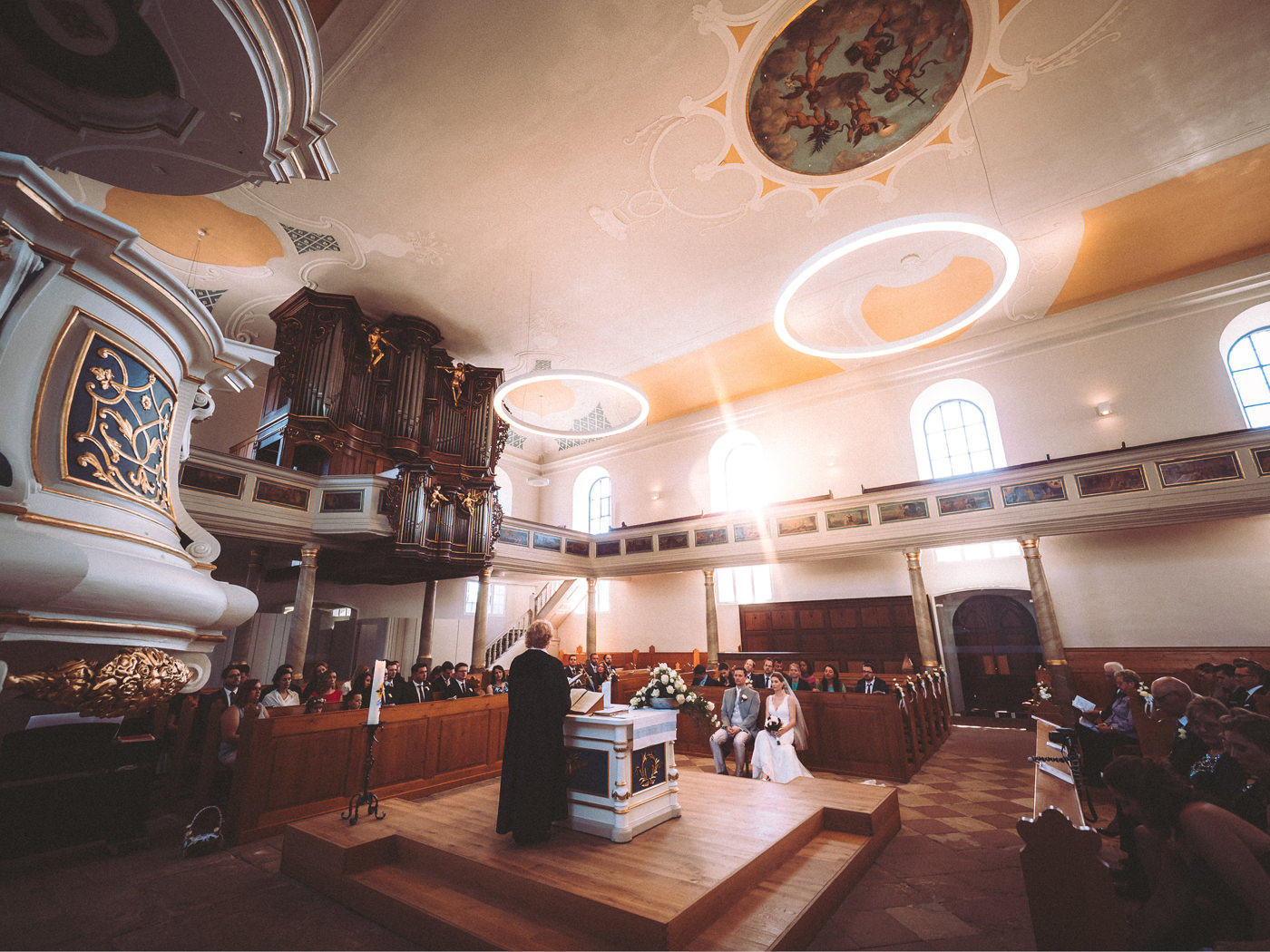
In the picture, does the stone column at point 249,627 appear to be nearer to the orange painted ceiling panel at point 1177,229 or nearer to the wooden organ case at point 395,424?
the wooden organ case at point 395,424

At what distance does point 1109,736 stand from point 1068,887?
4517 millimetres

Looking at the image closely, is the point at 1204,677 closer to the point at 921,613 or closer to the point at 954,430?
the point at 921,613

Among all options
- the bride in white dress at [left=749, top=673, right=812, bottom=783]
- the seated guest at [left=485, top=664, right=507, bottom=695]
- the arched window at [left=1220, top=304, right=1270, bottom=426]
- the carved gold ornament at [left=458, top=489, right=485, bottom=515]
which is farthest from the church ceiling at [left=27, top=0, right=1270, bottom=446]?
the seated guest at [left=485, top=664, right=507, bottom=695]

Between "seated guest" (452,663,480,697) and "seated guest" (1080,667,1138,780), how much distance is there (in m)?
6.53

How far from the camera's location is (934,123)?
7672mm

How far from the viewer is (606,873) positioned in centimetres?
293

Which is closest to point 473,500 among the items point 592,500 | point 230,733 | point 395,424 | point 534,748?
point 395,424

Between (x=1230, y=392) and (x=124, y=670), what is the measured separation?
14.2 m

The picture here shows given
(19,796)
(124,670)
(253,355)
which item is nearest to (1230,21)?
(253,355)

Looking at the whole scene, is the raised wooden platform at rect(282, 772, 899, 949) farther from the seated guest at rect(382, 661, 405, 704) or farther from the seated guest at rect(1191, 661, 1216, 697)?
the seated guest at rect(1191, 661, 1216, 697)

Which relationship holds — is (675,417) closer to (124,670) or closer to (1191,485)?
(1191,485)

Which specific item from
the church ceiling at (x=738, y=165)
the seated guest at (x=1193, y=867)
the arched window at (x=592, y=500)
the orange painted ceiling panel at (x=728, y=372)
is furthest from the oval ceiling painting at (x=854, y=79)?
the arched window at (x=592, y=500)

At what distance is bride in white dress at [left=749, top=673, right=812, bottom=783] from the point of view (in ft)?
18.9

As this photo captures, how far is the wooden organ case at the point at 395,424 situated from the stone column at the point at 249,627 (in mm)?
1428
